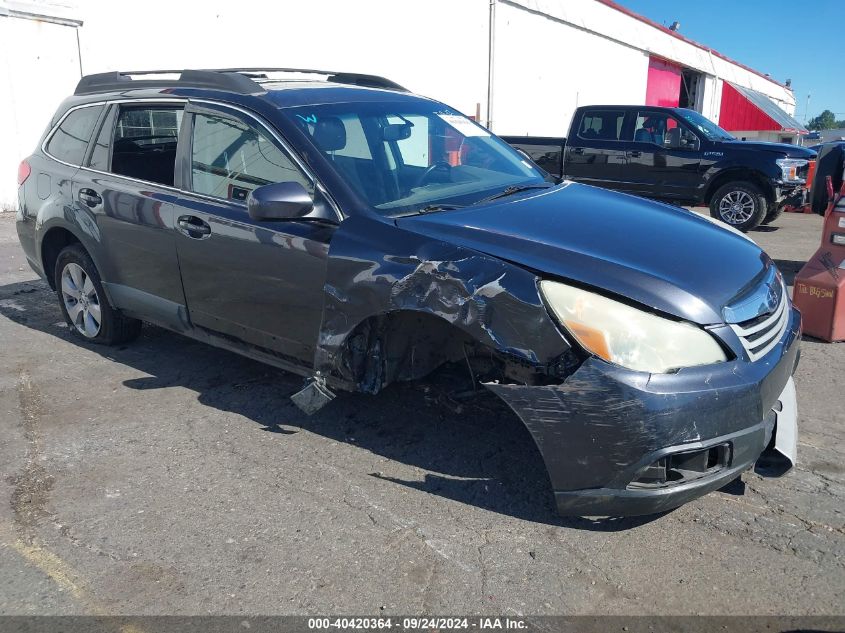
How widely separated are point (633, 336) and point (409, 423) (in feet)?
5.32

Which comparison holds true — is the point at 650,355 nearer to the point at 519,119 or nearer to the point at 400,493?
the point at 400,493

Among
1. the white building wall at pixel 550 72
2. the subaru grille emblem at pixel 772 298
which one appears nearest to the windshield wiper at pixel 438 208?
the subaru grille emblem at pixel 772 298

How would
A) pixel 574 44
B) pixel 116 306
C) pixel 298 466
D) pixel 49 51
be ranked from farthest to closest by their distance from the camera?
pixel 574 44 < pixel 49 51 < pixel 116 306 < pixel 298 466

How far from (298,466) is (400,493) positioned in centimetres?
56

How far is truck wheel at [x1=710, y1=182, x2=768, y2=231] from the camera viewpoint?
36.0 ft

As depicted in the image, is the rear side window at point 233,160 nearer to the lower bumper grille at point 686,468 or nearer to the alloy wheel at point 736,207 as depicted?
the lower bumper grille at point 686,468

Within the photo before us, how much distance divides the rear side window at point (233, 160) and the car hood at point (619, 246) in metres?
0.88

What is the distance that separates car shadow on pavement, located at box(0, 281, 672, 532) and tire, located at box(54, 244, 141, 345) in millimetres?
124

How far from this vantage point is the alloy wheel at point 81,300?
512cm

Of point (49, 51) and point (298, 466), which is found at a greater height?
point (49, 51)

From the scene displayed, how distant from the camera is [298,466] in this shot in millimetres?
3568

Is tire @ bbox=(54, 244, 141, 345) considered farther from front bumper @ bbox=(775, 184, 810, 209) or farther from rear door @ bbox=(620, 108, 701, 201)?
front bumper @ bbox=(775, 184, 810, 209)

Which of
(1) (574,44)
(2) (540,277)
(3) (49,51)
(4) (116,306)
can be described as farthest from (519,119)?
(2) (540,277)

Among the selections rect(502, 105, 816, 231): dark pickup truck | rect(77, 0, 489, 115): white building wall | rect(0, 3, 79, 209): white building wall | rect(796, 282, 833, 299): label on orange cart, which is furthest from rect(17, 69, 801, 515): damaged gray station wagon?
rect(77, 0, 489, 115): white building wall
